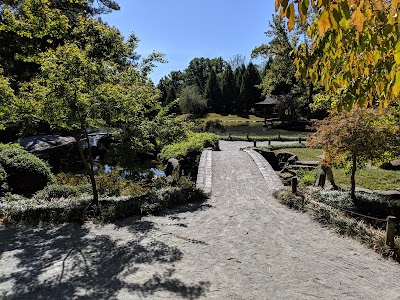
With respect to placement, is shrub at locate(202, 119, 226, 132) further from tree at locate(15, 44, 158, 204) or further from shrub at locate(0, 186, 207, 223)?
tree at locate(15, 44, 158, 204)

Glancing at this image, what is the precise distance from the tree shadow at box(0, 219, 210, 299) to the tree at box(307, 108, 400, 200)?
16.8ft

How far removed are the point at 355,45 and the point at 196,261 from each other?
4.44 m

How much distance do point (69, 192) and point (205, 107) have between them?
49397mm

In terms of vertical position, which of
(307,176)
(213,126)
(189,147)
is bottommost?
(307,176)

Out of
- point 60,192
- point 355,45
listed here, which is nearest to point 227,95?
point 60,192

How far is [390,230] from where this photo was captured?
238 inches

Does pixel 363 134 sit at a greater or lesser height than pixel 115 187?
greater

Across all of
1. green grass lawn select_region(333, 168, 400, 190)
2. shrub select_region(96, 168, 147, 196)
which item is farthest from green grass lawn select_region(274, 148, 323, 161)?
shrub select_region(96, 168, 147, 196)

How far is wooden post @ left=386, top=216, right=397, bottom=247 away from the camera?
5996 millimetres

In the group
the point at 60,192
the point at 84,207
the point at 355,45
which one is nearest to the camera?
the point at 355,45

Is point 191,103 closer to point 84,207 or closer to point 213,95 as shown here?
point 213,95

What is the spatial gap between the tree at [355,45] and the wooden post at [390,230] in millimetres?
3899

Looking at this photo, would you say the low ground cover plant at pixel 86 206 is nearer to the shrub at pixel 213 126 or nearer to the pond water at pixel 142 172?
the pond water at pixel 142 172

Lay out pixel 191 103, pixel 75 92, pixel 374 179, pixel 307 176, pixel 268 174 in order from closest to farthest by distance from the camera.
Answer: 1. pixel 75 92
2. pixel 268 174
3. pixel 374 179
4. pixel 307 176
5. pixel 191 103
